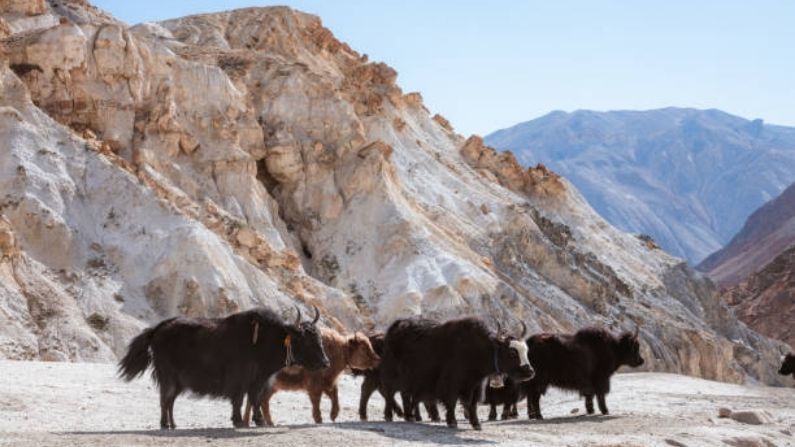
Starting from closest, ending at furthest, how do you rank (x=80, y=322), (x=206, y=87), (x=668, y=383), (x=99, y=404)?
1. (x=99, y=404)
2. (x=80, y=322)
3. (x=668, y=383)
4. (x=206, y=87)

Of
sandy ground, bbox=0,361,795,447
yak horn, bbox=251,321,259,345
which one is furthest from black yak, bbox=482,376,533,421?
yak horn, bbox=251,321,259,345

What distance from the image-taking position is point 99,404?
17.4 meters

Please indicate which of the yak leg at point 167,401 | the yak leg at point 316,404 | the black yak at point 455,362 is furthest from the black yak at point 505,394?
the yak leg at point 167,401

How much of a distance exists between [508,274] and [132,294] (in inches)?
833

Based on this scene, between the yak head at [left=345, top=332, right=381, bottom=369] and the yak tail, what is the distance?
396 cm

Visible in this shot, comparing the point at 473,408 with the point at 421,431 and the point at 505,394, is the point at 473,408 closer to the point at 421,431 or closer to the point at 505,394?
the point at 421,431

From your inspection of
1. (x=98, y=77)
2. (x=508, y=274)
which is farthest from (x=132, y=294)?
(x=508, y=274)

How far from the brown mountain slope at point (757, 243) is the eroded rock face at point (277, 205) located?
7112 cm

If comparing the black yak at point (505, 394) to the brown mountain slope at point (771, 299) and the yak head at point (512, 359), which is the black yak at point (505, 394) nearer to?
the yak head at point (512, 359)

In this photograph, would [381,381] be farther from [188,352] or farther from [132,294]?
[132,294]

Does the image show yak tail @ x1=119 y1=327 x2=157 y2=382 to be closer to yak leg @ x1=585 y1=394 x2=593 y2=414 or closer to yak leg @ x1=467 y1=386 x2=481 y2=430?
yak leg @ x1=467 y1=386 x2=481 y2=430

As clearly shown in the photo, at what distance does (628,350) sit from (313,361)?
7.56m

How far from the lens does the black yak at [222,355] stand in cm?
1513

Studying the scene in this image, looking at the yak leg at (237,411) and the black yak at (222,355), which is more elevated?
the black yak at (222,355)
